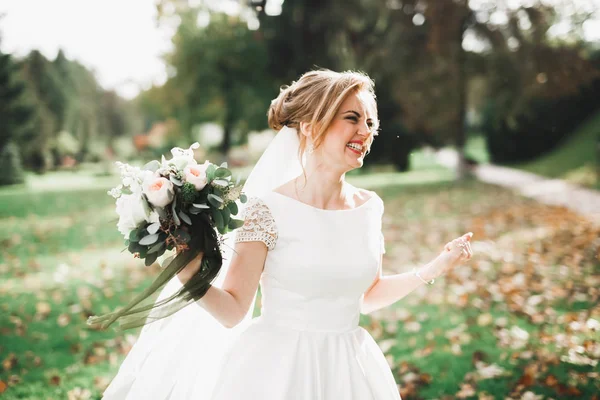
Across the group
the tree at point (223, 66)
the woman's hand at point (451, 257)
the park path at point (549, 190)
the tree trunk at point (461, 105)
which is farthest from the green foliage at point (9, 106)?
the woman's hand at point (451, 257)

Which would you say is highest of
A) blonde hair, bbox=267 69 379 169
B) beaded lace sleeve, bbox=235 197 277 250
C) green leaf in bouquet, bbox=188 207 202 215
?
blonde hair, bbox=267 69 379 169

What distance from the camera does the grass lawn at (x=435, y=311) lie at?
4559 mm

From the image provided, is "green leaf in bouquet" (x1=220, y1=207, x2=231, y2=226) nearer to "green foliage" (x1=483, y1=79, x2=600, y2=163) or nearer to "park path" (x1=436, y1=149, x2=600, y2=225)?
"park path" (x1=436, y1=149, x2=600, y2=225)

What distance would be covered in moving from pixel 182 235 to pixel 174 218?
74 millimetres

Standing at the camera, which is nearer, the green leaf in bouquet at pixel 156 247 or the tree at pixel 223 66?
the green leaf in bouquet at pixel 156 247

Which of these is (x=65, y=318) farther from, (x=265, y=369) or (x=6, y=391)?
(x=265, y=369)

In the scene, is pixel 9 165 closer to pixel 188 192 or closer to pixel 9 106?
pixel 9 106

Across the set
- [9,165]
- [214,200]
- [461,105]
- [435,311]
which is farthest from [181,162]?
[9,165]

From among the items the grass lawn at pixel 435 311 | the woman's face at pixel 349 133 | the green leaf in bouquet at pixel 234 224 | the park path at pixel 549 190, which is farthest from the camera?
the park path at pixel 549 190

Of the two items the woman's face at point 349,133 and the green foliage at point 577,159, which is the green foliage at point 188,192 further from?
the green foliage at point 577,159

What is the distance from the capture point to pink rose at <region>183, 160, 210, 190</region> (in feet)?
7.05

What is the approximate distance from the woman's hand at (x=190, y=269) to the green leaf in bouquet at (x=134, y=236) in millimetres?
220

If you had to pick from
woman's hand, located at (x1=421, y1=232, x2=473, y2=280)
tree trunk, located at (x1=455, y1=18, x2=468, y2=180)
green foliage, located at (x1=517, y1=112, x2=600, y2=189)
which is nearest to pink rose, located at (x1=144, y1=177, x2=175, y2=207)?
woman's hand, located at (x1=421, y1=232, x2=473, y2=280)

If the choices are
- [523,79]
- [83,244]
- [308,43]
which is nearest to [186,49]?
[308,43]
